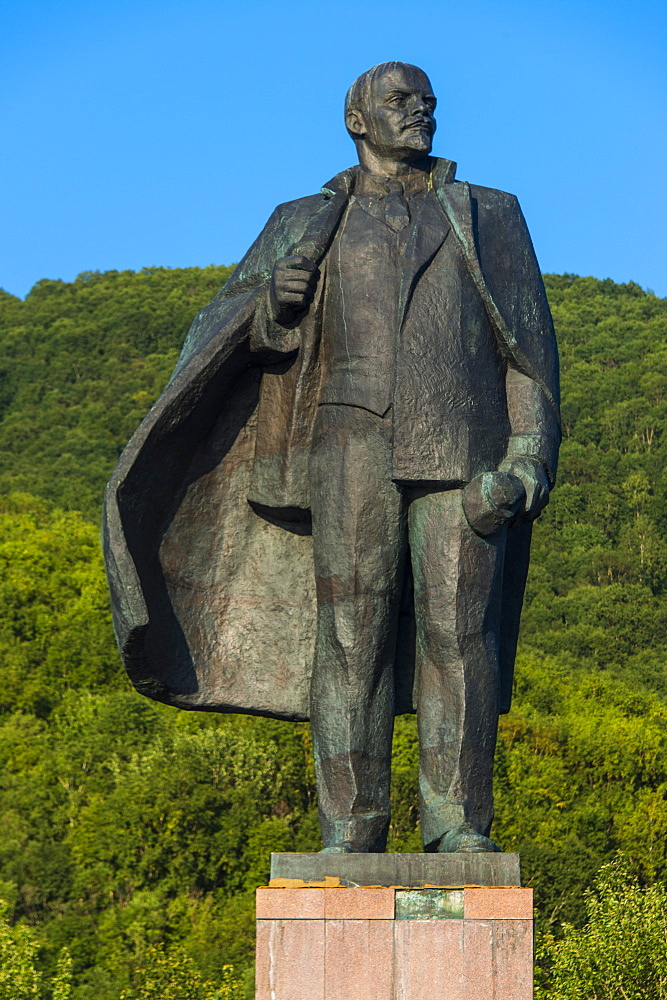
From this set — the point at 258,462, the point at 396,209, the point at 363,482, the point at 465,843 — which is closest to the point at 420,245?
the point at 396,209

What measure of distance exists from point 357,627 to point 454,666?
19.1 inches

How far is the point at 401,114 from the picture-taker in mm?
9227

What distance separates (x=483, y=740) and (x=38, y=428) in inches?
3189

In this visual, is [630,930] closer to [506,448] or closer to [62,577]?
[506,448]

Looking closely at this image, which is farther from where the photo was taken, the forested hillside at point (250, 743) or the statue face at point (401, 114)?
the forested hillside at point (250, 743)

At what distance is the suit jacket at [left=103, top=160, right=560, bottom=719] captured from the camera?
906 centimetres

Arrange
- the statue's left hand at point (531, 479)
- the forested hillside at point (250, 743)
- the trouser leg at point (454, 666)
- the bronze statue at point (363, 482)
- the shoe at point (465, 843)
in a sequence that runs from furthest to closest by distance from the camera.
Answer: the forested hillside at point (250, 743)
the statue's left hand at point (531, 479)
the bronze statue at point (363, 482)
the trouser leg at point (454, 666)
the shoe at point (465, 843)

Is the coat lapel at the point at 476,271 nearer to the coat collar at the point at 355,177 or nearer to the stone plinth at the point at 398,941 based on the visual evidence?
the coat collar at the point at 355,177

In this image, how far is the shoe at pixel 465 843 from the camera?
27.4 feet

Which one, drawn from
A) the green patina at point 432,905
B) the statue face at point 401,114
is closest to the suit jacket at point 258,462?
the statue face at point 401,114

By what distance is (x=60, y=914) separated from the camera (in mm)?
49250

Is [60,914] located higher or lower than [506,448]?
lower

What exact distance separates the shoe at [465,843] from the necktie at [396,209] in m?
2.86

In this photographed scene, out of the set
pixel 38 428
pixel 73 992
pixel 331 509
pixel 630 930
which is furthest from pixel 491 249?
pixel 38 428
